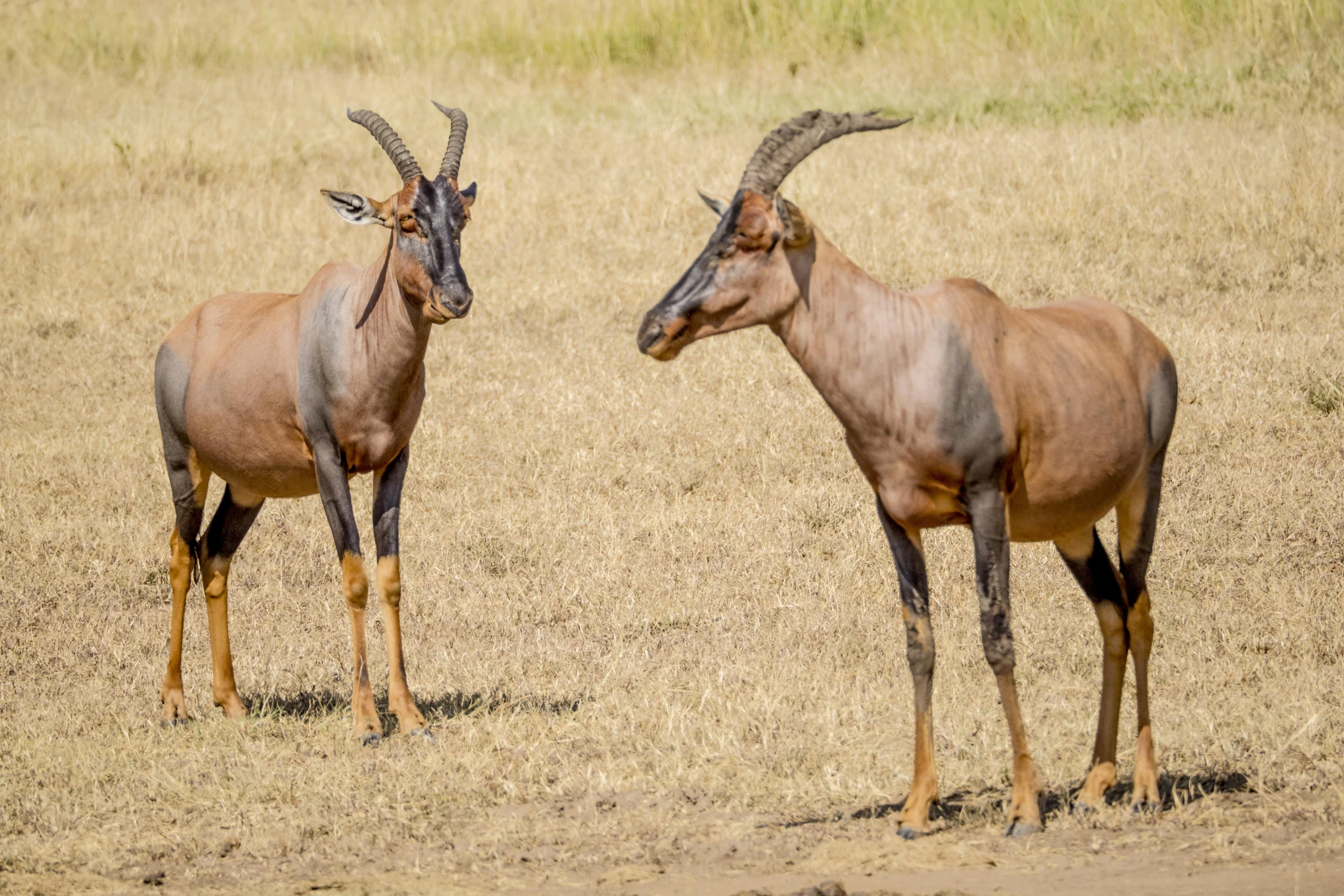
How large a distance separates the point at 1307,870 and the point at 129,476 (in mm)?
9005

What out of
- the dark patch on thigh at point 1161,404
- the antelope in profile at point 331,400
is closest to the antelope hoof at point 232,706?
the antelope in profile at point 331,400

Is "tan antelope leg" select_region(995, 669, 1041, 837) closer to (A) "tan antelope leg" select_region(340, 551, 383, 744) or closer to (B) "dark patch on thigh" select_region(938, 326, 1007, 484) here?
(B) "dark patch on thigh" select_region(938, 326, 1007, 484)

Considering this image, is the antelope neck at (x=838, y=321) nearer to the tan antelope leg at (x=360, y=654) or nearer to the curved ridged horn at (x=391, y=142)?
the curved ridged horn at (x=391, y=142)

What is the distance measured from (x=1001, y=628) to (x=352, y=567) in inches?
137

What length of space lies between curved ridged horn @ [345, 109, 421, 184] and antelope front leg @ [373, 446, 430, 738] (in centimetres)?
145

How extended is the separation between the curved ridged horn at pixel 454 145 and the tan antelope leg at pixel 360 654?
2.05 meters

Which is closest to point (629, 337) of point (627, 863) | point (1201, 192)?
point (1201, 192)

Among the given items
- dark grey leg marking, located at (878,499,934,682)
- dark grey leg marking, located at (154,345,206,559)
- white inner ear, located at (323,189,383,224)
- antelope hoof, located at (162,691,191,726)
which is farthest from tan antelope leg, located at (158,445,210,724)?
dark grey leg marking, located at (878,499,934,682)

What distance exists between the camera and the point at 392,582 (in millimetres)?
8203

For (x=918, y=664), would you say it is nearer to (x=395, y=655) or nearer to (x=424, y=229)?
(x=395, y=655)

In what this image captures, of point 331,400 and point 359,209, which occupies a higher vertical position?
point 359,209

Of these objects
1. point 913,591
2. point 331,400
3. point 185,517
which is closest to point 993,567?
point 913,591

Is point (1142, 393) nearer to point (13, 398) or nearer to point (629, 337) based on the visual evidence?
point (629, 337)

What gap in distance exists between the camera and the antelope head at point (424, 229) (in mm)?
7812
